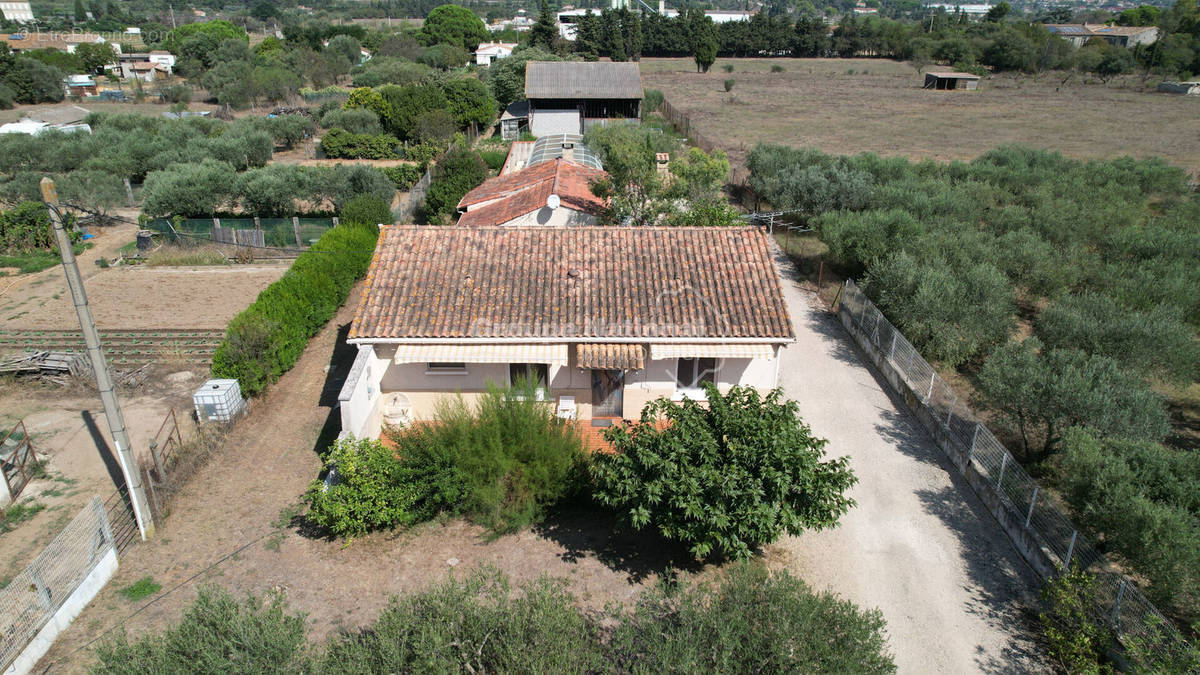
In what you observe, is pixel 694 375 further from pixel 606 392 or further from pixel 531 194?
pixel 531 194

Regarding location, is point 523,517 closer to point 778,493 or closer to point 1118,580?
point 778,493

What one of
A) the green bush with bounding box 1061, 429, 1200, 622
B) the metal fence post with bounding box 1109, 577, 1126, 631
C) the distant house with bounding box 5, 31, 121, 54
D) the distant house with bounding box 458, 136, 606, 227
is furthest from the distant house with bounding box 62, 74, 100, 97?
the metal fence post with bounding box 1109, 577, 1126, 631

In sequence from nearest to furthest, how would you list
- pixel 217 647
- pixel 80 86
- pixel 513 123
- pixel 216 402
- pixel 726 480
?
pixel 217 647 → pixel 726 480 → pixel 216 402 → pixel 513 123 → pixel 80 86

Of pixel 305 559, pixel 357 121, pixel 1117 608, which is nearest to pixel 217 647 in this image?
pixel 305 559

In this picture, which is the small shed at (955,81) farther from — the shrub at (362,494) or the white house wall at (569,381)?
the shrub at (362,494)

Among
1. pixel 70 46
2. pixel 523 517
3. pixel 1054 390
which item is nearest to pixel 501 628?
pixel 523 517
